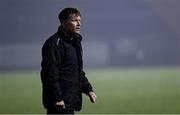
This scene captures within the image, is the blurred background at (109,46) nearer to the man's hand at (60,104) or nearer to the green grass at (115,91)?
the green grass at (115,91)

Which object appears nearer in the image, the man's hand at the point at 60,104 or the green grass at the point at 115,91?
the man's hand at the point at 60,104

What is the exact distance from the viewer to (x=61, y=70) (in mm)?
3072

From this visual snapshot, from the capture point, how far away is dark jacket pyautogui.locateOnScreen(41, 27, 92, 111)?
299 centimetres

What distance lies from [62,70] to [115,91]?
1147 mm

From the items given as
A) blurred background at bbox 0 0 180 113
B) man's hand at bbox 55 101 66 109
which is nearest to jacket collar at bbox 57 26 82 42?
man's hand at bbox 55 101 66 109

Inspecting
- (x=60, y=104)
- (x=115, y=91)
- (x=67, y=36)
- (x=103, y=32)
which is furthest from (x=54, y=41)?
(x=115, y=91)

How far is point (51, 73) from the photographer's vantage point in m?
2.98

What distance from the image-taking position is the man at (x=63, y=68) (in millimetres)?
2992

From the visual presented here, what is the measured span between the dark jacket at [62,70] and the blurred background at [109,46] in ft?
3.09

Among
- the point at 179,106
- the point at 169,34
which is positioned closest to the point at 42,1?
the point at 169,34

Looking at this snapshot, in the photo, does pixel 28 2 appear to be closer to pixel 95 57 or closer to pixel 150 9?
pixel 95 57

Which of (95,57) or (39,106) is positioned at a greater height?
(95,57)

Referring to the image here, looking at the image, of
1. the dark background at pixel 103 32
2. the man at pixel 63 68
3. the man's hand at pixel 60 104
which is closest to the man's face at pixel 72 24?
the man at pixel 63 68

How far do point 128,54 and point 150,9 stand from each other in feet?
1.36
